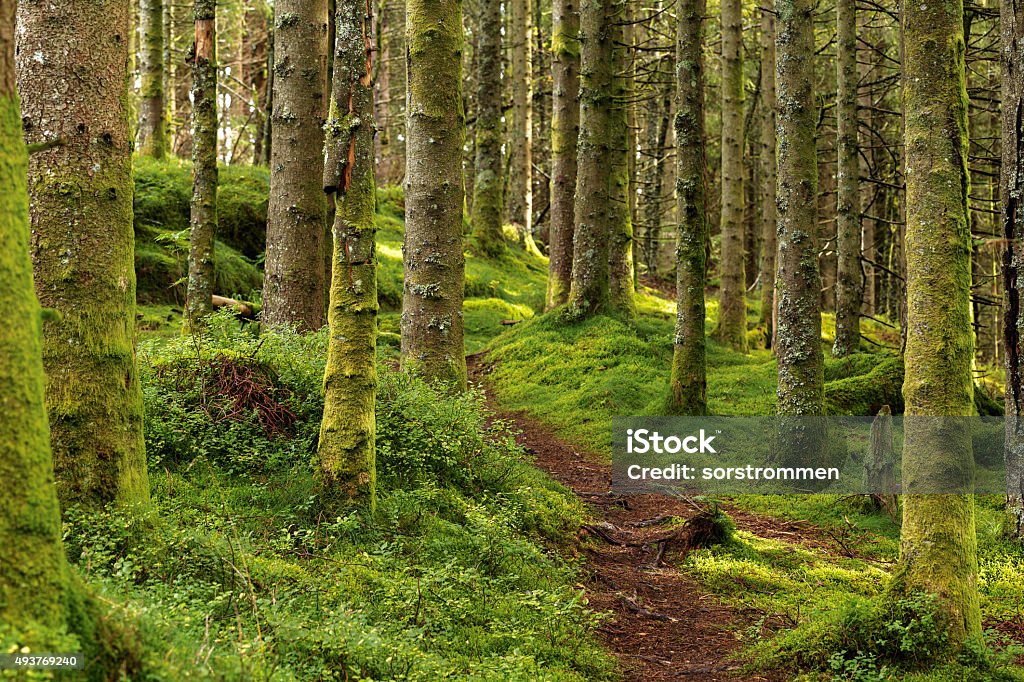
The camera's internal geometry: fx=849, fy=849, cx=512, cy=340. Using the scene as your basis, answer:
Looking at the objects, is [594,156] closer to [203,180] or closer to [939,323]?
[203,180]

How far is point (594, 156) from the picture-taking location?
14.9 metres

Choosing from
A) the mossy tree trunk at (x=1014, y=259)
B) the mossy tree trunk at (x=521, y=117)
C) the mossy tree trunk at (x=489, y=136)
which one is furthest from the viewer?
the mossy tree trunk at (x=521, y=117)

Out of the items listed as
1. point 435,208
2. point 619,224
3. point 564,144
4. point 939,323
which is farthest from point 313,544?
point 564,144

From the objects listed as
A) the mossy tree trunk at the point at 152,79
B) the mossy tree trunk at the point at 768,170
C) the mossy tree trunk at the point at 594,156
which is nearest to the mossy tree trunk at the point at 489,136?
the mossy tree trunk at the point at 594,156

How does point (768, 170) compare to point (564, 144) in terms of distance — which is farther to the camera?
point (768, 170)

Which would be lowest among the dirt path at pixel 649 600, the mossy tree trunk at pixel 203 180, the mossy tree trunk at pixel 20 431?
the dirt path at pixel 649 600

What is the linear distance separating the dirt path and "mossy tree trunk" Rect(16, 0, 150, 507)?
12.1 feet

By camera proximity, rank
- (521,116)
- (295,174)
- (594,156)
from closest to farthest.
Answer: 1. (295,174)
2. (594,156)
3. (521,116)

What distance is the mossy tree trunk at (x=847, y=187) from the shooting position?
1400cm

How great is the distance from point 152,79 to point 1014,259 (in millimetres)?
14192

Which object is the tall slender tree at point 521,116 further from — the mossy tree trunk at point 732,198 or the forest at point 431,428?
the forest at point 431,428

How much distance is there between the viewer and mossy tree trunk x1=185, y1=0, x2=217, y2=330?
9695 mm

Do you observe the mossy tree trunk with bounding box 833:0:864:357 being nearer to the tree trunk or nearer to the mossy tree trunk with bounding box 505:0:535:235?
the tree trunk

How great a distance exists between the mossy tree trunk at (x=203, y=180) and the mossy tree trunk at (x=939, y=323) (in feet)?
24.0
